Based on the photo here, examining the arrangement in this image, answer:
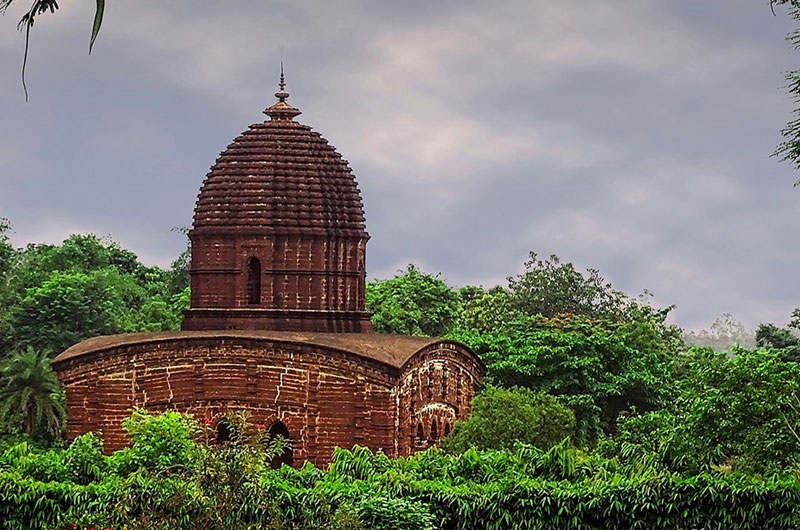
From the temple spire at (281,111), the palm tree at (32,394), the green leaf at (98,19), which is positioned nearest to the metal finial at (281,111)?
the temple spire at (281,111)

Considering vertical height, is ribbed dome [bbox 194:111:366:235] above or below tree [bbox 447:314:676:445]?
above

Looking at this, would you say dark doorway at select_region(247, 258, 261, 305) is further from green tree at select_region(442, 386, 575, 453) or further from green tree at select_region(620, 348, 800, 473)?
green tree at select_region(620, 348, 800, 473)

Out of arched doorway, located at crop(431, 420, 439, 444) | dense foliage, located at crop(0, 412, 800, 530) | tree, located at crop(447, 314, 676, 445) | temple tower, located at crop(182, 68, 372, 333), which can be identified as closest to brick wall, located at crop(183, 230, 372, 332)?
temple tower, located at crop(182, 68, 372, 333)

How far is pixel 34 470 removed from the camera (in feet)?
64.0

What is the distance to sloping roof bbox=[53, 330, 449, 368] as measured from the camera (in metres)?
26.3

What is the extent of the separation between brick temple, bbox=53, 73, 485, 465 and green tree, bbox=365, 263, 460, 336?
11.5m

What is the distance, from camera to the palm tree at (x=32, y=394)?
35.7m

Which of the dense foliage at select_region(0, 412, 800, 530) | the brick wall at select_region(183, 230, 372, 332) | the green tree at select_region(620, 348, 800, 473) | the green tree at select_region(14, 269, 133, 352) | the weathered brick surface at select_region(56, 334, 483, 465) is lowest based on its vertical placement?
the dense foliage at select_region(0, 412, 800, 530)

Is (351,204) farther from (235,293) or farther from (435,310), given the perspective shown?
(435,310)

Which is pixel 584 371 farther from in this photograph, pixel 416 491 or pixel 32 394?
pixel 416 491

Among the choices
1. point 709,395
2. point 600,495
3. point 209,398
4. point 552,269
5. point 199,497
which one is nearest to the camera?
point 199,497

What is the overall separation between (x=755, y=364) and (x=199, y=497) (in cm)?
857

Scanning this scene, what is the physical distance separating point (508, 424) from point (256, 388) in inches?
180

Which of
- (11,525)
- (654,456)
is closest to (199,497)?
(11,525)
